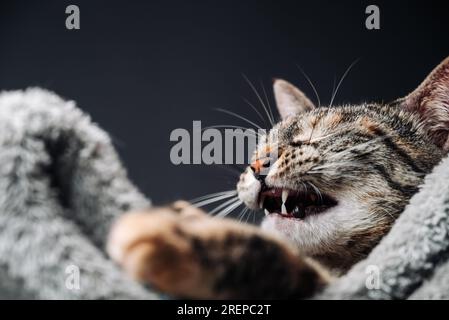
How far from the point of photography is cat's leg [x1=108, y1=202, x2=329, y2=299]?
40 centimetres

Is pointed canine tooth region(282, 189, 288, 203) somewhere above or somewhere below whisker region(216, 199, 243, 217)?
above

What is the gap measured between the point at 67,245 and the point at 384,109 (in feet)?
2.08

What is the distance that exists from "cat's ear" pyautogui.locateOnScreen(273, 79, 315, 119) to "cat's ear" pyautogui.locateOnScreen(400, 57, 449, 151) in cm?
21

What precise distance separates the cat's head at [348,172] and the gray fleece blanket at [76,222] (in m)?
0.13

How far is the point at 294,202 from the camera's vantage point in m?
0.76

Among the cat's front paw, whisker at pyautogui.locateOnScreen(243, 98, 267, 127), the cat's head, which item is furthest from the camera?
whisker at pyautogui.locateOnScreen(243, 98, 267, 127)

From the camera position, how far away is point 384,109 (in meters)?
0.84

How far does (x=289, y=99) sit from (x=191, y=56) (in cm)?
23

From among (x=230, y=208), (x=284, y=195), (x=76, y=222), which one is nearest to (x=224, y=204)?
(x=230, y=208)

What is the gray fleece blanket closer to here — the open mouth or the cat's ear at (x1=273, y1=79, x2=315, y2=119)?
the open mouth

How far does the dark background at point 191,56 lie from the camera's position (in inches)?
31.9

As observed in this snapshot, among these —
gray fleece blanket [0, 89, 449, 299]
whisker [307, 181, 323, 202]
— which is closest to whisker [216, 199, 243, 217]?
whisker [307, 181, 323, 202]

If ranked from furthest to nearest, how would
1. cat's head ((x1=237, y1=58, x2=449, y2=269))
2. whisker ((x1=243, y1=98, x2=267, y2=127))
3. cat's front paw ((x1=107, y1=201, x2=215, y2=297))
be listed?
1. whisker ((x1=243, y1=98, x2=267, y2=127))
2. cat's head ((x1=237, y1=58, x2=449, y2=269))
3. cat's front paw ((x1=107, y1=201, x2=215, y2=297))
